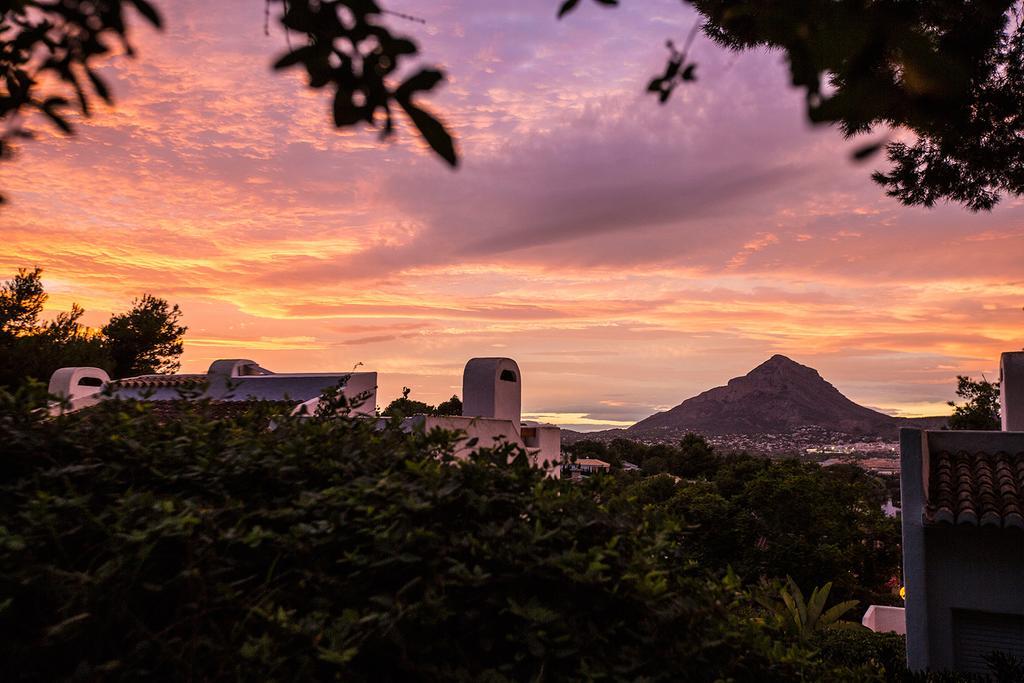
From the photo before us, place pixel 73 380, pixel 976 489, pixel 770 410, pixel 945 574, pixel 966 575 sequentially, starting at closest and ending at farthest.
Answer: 1. pixel 966 575
2. pixel 945 574
3. pixel 976 489
4. pixel 73 380
5. pixel 770 410

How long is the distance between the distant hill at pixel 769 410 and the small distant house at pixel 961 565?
223 ft

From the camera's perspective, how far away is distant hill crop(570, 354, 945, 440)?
276ft

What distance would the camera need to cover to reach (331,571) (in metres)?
3.02

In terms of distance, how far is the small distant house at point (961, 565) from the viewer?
10906 mm

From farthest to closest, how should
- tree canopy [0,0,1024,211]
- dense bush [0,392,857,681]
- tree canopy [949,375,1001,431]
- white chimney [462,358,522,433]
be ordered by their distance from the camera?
tree canopy [949,375,1001,431] → white chimney [462,358,522,433] → dense bush [0,392,857,681] → tree canopy [0,0,1024,211]

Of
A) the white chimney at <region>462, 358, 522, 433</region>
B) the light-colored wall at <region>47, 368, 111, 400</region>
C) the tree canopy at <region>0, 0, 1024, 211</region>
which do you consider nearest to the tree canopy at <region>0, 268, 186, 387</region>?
the light-colored wall at <region>47, 368, 111, 400</region>

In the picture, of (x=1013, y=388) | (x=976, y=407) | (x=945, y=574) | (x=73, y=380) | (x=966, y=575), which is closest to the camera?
(x=966, y=575)

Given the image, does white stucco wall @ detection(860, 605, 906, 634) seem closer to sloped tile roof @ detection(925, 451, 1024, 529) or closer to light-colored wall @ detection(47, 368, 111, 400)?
sloped tile roof @ detection(925, 451, 1024, 529)

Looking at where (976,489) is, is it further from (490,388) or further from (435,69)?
(435,69)

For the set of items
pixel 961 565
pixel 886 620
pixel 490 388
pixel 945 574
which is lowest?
pixel 886 620

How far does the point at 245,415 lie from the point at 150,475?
76 cm

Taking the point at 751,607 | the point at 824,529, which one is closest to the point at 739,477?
the point at 824,529

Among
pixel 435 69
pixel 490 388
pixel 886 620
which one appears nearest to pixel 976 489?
pixel 490 388

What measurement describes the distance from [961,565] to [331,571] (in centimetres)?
1147
